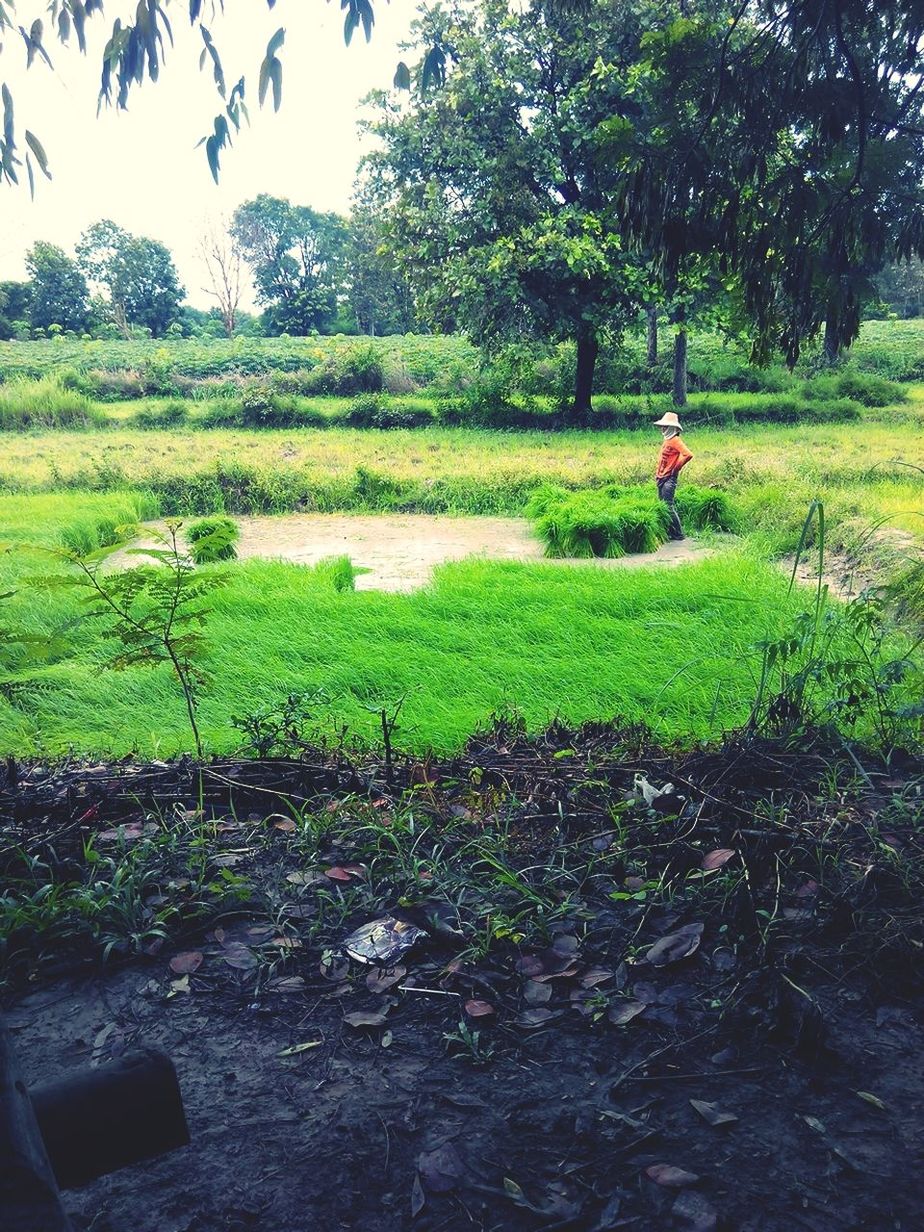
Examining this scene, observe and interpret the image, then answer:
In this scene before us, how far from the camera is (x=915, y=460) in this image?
9.82 meters

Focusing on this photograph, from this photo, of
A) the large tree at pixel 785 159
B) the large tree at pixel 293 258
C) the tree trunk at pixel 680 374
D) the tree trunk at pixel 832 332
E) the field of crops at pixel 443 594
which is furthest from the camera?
the large tree at pixel 293 258

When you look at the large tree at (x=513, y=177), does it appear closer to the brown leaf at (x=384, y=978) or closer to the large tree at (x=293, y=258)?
the large tree at (x=293, y=258)

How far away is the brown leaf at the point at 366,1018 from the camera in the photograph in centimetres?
181

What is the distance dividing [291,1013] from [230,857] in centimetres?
70

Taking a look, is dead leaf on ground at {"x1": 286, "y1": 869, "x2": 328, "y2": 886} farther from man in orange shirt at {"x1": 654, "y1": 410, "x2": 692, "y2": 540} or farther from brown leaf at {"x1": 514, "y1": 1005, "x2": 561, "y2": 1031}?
man in orange shirt at {"x1": 654, "y1": 410, "x2": 692, "y2": 540}

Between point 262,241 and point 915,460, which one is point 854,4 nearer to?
point 915,460

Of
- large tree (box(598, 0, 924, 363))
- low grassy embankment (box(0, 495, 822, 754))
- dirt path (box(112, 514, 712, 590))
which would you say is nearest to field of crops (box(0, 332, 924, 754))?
low grassy embankment (box(0, 495, 822, 754))

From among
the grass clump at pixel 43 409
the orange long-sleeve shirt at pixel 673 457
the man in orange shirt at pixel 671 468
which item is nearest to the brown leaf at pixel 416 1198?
the man in orange shirt at pixel 671 468

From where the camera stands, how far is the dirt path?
7.44m

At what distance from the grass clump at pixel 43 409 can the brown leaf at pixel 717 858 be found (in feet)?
52.8

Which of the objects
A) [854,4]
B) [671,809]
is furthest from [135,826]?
[854,4]

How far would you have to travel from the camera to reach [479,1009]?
183 cm

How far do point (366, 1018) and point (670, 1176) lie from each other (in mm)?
699

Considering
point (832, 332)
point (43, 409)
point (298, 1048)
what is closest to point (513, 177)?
point (43, 409)
